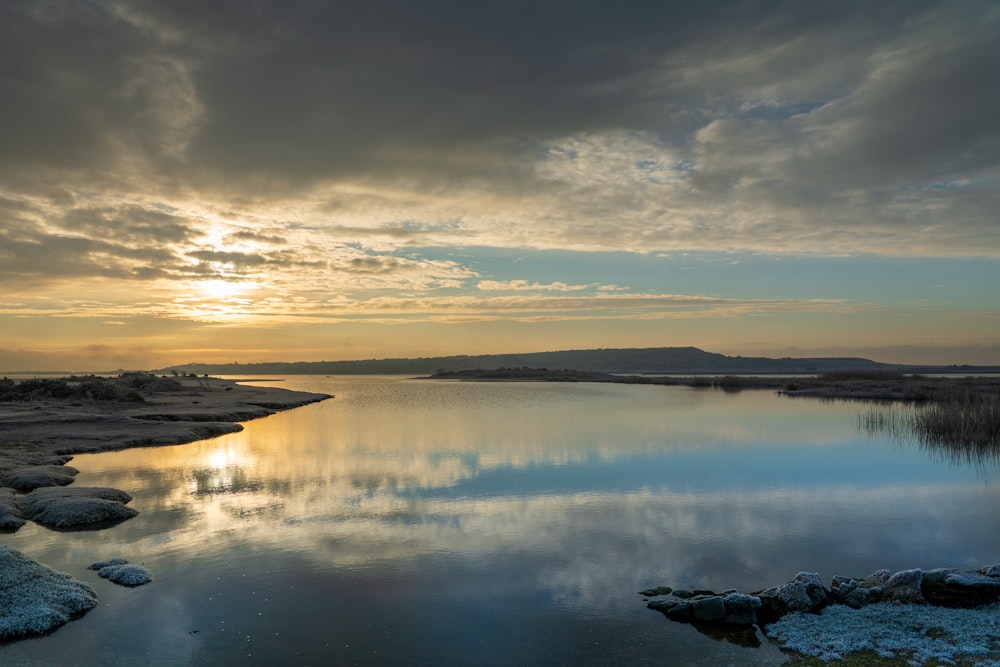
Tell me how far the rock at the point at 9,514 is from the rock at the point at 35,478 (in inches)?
107

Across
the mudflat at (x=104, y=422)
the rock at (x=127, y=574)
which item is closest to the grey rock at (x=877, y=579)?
the rock at (x=127, y=574)

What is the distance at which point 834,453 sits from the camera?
109 ft

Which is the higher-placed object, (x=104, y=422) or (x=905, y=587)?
(x=905, y=587)

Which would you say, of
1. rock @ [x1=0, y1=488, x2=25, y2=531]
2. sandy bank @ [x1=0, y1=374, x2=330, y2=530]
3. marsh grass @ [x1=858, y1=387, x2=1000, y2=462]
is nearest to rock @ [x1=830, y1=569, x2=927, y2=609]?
sandy bank @ [x1=0, y1=374, x2=330, y2=530]

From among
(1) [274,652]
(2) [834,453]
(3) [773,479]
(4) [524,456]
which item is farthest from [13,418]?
(2) [834,453]

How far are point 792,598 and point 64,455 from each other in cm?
3576

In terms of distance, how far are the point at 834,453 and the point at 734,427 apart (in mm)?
12341

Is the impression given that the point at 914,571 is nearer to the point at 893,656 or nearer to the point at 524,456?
the point at 893,656

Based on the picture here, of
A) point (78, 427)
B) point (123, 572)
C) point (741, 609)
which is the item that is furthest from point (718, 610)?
point (78, 427)

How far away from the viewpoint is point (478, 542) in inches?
666

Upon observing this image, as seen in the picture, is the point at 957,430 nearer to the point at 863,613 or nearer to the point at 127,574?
the point at 863,613

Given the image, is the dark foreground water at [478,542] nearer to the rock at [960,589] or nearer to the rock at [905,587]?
the rock at [905,587]

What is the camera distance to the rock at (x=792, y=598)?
39.3 feet

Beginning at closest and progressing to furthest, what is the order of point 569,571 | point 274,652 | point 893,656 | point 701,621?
1. point 893,656
2. point 274,652
3. point 701,621
4. point 569,571
